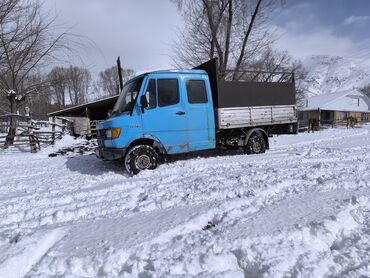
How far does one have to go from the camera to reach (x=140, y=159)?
655 centimetres

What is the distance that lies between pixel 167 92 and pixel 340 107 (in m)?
47.7

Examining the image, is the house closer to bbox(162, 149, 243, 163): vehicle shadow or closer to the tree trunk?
bbox(162, 149, 243, 163): vehicle shadow

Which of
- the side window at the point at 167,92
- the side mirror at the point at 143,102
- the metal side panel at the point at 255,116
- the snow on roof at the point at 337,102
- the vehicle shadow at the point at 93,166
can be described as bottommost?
the vehicle shadow at the point at 93,166

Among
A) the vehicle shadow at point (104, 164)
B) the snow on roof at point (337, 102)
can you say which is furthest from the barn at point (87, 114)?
the snow on roof at point (337, 102)

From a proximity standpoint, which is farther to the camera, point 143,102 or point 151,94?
point 151,94

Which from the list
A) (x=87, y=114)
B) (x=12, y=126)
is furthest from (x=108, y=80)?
(x=12, y=126)

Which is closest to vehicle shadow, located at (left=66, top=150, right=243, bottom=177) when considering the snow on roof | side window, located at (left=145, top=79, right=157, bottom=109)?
side window, located at (left=145, top=79, right=157, bottom=109)

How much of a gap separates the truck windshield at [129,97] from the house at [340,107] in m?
42.6

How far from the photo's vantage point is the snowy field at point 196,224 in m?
2.47

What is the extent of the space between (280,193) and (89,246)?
294cm

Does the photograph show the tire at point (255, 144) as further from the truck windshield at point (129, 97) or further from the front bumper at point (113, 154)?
the front bumper at point (113, 154)

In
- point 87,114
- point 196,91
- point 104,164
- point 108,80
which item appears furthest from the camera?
point 108,80

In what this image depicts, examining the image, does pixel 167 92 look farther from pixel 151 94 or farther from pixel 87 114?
pixel 87 114

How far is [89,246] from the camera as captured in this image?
9.67 feet
